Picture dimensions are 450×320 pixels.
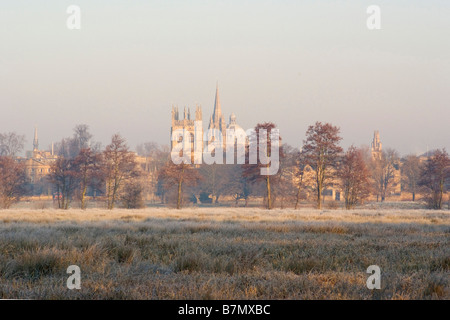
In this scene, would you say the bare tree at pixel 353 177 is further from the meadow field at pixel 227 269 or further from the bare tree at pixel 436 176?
the meadow field at pixel 227 269

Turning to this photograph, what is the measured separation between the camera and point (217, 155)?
102812 millimetres

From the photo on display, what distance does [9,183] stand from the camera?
54.6 meters

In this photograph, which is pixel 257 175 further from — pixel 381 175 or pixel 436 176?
pixel 381 175

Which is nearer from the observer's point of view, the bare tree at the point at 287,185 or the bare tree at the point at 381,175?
the bare tree at the point at 287,185

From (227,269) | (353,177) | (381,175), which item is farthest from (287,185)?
(227,269)

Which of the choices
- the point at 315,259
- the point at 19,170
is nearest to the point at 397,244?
the point at 315,259

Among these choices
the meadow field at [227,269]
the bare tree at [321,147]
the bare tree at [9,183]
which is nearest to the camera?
the meadow field at [227,269]

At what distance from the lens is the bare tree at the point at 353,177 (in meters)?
48.3

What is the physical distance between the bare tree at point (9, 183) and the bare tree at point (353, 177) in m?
36.7

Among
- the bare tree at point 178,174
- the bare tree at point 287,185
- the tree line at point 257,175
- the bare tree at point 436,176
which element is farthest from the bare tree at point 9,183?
the bare tree at point 436,176

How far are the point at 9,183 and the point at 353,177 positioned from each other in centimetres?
3879

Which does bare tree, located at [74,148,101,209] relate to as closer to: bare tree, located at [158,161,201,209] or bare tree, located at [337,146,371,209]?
bare tree, located at [158,161,201,209]

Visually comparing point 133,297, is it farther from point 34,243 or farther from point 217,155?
point 217,155
